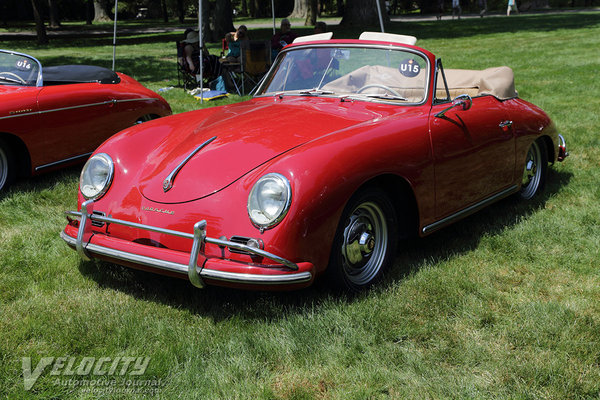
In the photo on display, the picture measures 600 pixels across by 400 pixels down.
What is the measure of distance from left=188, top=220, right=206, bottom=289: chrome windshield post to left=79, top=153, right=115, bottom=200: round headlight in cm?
94

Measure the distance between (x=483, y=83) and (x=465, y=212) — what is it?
1.48 m

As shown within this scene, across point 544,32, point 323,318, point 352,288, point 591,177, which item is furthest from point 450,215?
point 544,32

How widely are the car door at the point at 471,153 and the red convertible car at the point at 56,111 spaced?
3615 millimetres

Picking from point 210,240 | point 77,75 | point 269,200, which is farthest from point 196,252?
point 77,75

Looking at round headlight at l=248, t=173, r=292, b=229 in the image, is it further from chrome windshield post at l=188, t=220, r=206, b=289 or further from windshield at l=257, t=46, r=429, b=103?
windshield at l=257, t=46, r=429, b=103

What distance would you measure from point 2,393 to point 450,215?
9.22 ft

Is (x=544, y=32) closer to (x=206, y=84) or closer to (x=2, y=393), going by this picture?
(x=206, y=84)

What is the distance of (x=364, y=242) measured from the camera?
3617 mm

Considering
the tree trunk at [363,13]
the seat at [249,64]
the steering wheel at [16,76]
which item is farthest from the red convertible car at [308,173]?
the tree trunk at [363,13]

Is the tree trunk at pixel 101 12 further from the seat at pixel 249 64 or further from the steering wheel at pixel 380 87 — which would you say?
the steering wheel at pixel 380 87

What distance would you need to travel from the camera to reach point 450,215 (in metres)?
4.18

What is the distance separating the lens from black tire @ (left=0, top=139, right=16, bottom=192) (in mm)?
5602

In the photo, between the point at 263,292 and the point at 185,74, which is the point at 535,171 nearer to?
the point at 263,292

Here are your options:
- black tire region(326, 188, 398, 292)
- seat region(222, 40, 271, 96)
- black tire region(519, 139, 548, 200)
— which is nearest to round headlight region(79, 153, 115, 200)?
black tire region(326, 188, 398, 292)
